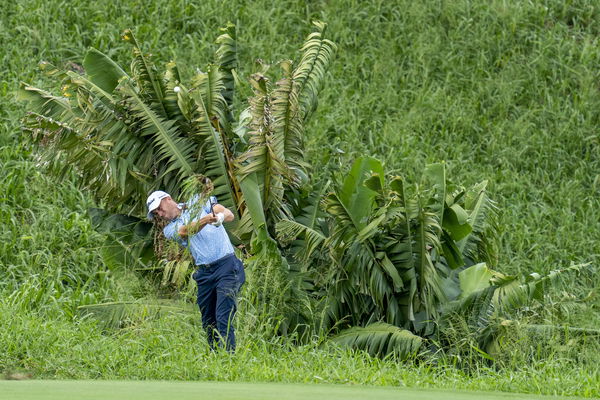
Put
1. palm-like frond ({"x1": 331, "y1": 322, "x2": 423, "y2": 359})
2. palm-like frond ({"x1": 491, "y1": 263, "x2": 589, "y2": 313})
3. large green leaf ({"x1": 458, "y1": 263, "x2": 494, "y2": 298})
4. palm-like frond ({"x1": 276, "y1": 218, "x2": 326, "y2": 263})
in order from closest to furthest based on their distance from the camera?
palm-like frond ({"x1": 331, "y1": 322, "x2": 423, "y2": 359}), palm-like frond ({"x1": 491, "y1": 263, "x2": 589, "y2": 313}), palm-like frond ({"x1": 276, "y1": 218, "x2": 326, "y2": 263}), large green leaf ({"x1": 458, "y1": 263, "x2": 494, "y2": 298})

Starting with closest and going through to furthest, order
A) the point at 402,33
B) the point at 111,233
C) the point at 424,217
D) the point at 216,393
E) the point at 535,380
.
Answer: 1. the point at 216,393
2. the point at 535,380
3. the point at 424,217
4. the point at 111,233
5. the point at 402,33

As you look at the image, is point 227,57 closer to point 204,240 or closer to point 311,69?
point 311,69

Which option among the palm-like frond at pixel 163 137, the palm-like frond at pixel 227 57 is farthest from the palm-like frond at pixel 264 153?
the palm-like frond at pixel 227 57

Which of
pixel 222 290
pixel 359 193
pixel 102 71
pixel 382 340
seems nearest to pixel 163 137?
pixel 102 71

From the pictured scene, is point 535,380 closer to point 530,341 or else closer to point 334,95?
point 530,341

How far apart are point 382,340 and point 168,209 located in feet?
7.76

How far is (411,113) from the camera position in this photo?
15.6 metres

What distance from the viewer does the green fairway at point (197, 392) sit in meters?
4.97

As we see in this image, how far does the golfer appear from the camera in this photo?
26.3ft

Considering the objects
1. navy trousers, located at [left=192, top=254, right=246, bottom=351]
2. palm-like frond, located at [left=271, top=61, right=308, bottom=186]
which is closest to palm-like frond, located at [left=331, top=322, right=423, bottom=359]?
navy trousers, located at [left=192, top=254, right=246, bottom=351]

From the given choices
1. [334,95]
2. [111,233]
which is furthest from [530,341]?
[334,95]

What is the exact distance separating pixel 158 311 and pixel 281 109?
2266mm

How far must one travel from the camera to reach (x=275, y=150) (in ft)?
32.2

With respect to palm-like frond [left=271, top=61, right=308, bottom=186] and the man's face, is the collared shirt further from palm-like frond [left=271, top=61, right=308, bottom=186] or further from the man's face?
palm-like frond [left=271, top=61, right=308, bottom=186]
